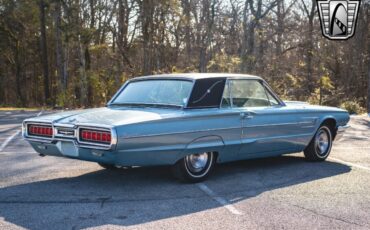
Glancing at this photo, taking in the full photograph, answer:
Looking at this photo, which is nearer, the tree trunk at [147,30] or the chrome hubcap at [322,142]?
the chrome hubcap at [322,142]

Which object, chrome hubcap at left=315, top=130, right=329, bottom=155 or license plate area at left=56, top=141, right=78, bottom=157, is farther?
chrome hubcap at left=315, top=130, right=329, bottom=155

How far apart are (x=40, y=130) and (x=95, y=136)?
1011mm

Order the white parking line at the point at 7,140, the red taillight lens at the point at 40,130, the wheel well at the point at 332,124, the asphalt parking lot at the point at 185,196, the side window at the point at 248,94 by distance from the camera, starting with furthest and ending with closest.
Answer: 1. the white parking line at the point at 7,140
2. the wheel well at the point at 332,124
3. the side window at the point at 248,94
4. the red taillight lens at the point at 40,130
5. the asphalt parking lot at the point at 185,196

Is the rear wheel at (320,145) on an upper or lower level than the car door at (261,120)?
lower

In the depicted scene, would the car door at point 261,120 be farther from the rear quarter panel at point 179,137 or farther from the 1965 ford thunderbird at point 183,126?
the rear quarter panel at point 179,137

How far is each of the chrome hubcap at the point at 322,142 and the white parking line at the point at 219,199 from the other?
279cm

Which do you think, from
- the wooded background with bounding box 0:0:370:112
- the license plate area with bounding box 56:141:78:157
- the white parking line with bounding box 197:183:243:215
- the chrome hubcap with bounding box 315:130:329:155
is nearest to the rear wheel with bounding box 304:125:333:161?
the chrome hubcap with bounding box 315:130:329:155

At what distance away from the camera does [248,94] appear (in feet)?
25.0

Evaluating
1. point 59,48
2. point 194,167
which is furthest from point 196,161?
point 59,48

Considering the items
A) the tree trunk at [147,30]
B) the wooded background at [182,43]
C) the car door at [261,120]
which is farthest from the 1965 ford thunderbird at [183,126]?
the tree trunk at [147,30]

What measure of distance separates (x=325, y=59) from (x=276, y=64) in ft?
12.7

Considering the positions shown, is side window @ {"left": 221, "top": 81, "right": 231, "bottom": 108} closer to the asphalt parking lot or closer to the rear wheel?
the asphalt parking lot

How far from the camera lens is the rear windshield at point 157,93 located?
22.4ft

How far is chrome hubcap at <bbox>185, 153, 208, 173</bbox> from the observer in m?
6.57
